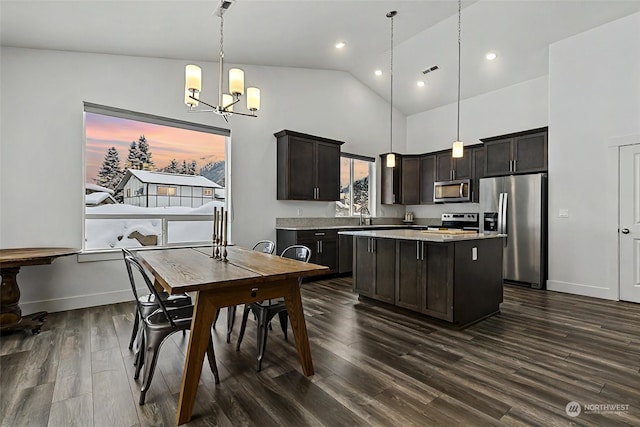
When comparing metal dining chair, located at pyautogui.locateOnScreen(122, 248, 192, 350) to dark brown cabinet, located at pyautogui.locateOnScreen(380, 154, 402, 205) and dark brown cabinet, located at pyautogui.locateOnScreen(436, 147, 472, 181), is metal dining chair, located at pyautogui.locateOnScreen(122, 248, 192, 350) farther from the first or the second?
dark brown cabinet, located at pyautogui.locateOnScreen(436, 147, 472, 181)

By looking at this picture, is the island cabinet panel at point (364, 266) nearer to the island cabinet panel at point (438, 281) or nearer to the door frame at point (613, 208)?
the island cabinet panel at point (438, 281)

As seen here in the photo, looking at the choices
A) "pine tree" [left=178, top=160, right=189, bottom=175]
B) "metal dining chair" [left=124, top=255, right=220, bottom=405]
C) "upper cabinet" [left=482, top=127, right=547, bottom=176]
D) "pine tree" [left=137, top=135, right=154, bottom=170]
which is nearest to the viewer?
"metal dining chair" [left=124, top=255, right=220, bottom=405]

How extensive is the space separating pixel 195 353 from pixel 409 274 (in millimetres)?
2353

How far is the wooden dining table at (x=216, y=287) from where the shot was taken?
176 centimetres

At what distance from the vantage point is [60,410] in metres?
1.84

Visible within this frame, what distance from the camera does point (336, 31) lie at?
14.6 ft

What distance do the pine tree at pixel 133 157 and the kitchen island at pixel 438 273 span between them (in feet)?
10.1

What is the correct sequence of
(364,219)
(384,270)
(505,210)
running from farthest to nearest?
(364,219), (505,210), (384,270)

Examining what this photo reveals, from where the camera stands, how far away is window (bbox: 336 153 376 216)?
657cm

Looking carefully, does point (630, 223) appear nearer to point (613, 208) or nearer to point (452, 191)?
point (613, 208)

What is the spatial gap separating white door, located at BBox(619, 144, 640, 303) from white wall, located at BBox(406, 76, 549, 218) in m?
1.57

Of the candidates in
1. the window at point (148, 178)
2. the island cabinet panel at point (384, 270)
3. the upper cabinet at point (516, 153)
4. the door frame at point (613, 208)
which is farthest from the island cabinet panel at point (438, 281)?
the window at point (148, 178)

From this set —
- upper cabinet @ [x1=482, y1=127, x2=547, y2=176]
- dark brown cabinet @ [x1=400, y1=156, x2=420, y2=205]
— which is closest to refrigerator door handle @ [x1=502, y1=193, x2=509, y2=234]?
upper cabinet @ [x1=482, y1=127, x2=547, y2=176]

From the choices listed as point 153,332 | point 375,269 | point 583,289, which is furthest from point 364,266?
point 583,289
